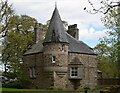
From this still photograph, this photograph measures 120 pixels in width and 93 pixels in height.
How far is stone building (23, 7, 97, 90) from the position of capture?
1651 inches

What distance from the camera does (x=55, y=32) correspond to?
42594 mm

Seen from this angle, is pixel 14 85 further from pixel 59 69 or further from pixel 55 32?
pixel 55 32

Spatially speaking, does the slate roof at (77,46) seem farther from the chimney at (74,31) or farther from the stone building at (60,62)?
the chimney at (74,31)

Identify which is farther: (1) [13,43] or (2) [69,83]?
(1) [13,43]

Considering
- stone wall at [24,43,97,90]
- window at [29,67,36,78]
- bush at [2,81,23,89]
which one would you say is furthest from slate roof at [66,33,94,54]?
bush at [2,81,23,89]

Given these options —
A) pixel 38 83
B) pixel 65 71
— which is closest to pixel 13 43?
pixel 38 83

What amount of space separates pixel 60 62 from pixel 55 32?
169 inches

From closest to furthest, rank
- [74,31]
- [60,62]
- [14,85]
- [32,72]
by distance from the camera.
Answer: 1. [60,62]
2. [14,85]
3. [32,72]
4. [74,31]

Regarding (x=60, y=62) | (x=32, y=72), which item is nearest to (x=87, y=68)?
(x=60, y=62)

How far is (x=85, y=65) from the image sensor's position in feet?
148

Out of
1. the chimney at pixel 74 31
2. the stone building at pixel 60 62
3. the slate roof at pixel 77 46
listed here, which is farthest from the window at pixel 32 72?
the chimney at pixel 74 31

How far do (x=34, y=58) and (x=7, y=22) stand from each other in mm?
7273

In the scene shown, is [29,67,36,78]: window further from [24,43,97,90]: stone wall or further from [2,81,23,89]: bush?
[2,81,23,89]: bush

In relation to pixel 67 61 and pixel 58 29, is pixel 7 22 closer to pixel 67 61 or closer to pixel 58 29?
pixel 58 29
